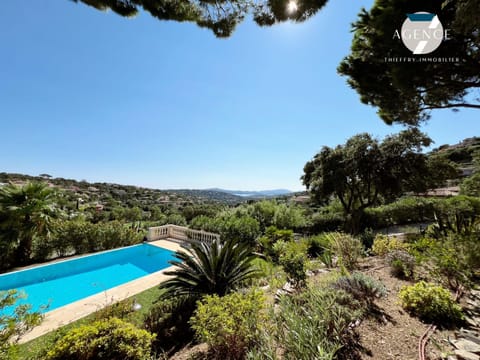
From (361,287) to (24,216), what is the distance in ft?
32.1

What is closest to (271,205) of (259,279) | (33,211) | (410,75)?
(259,279)

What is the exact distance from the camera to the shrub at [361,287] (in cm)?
250

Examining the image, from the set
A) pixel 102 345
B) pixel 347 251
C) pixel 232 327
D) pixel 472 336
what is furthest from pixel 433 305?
pixel 102 345

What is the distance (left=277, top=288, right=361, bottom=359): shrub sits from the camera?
1.46 meters

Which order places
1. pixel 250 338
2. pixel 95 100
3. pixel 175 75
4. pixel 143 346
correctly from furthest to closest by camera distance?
pixel 95 100 → pixel 175 75 → pixel 143 346 → pixel 250 338

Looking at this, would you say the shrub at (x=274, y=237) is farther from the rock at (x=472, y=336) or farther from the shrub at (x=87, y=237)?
the shrub at (x=87, y=237)

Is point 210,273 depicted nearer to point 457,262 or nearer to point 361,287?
point 361,287

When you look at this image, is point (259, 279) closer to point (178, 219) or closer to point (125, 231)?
point (125, 231)

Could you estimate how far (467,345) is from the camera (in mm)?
1810

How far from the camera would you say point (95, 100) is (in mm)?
9883

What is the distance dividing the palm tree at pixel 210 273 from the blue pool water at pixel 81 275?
384 centimetres

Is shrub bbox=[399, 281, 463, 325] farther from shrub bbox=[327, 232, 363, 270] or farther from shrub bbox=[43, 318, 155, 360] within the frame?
shrub bbox=[43, 318, 155, 360]

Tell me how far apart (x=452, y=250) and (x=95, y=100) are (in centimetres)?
1409

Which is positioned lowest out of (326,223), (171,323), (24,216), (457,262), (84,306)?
(84,306)
